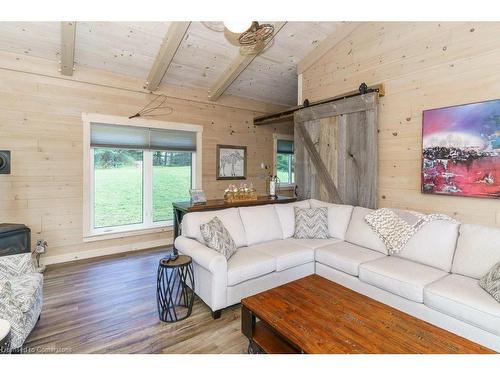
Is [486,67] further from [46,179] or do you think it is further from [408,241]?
[46,179]

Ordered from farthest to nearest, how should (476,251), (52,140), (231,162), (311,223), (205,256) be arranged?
(231,162), (52,140), (311,223), (205,256), (476,251)

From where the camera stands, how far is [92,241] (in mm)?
4168

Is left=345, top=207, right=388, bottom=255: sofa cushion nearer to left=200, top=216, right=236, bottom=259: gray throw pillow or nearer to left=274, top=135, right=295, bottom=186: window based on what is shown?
left=200, top=216, right=236, bottom=259: gray throw pillow

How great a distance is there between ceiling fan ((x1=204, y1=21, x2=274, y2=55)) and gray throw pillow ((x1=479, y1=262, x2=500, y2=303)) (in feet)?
8.86

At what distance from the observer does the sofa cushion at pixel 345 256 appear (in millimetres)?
2740

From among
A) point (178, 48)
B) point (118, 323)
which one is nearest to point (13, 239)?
point (118, 323)

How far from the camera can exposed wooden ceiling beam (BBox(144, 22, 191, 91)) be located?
10.8 feet

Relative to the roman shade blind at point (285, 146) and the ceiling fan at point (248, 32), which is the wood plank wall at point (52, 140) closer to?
the ceiling fan at point (248, 32)

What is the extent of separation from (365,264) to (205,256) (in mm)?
1562

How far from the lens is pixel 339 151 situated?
4.14 metres

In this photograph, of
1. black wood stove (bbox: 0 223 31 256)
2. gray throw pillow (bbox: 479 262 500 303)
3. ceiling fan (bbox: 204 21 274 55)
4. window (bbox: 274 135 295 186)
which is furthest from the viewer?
window (bbox: 274 135 295 186)

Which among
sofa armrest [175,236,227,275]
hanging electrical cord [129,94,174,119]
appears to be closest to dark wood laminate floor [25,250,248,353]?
sofa armrest [175,236,227,275]

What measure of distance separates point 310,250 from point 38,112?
405 cm

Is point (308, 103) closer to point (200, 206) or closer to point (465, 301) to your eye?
point (200, 206)
